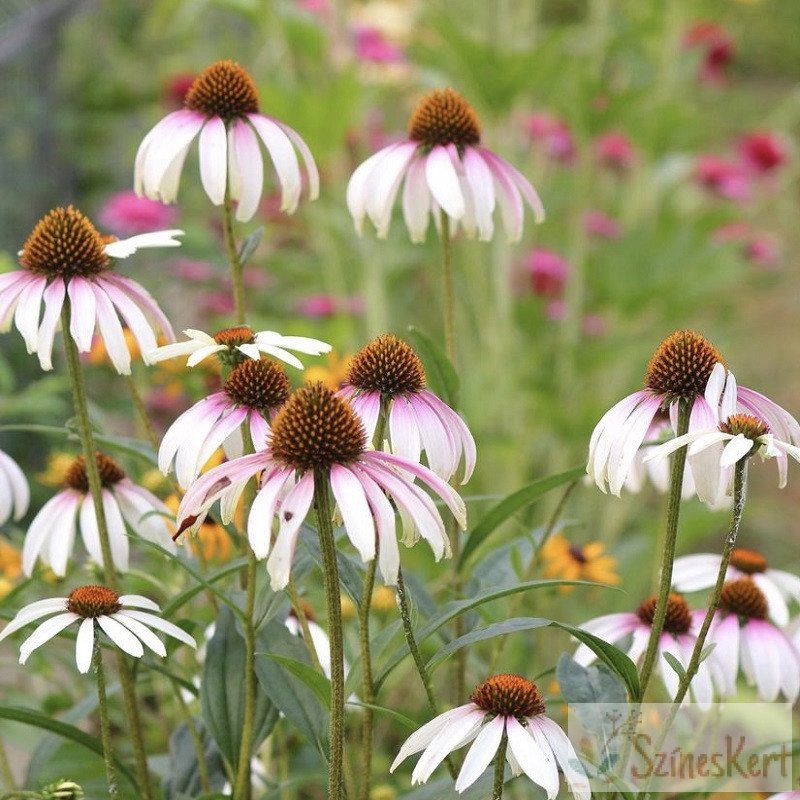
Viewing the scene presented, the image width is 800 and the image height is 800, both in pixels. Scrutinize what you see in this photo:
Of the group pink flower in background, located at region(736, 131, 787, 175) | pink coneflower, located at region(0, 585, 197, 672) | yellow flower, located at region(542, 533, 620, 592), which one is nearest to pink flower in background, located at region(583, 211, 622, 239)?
pink flower in background, located at region(736, 131, 787, 175)

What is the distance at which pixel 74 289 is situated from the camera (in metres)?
0.77

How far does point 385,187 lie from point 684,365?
31 cm

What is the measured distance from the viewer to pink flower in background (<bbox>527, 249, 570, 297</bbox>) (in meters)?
2.43

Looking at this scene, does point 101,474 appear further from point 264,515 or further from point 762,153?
point 762,153

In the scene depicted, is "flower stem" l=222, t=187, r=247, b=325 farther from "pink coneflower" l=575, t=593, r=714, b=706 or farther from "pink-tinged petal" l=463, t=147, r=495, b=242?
"pink coneflower" l=575, t=593, r=714, b=706

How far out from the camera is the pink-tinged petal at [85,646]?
67 cm

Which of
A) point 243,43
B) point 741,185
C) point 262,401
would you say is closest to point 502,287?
point 741,185

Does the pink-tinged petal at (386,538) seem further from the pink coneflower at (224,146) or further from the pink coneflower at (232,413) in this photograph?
the pink coneflower at (224,146)

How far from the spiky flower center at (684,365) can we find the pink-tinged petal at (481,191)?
0.76ft

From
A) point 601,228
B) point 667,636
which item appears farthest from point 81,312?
point 601,228

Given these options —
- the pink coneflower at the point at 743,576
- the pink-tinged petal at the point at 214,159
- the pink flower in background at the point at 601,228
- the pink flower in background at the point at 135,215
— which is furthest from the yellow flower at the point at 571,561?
the pink flower in background at the point at 601,228

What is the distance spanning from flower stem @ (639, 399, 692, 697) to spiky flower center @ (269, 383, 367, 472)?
19 cm

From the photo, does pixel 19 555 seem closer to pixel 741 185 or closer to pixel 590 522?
pixel 590 522

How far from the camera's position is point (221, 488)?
625mm
